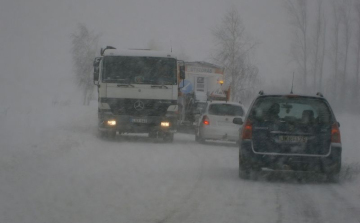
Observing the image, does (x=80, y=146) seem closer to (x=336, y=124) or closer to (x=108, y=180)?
(x=108, y=180)

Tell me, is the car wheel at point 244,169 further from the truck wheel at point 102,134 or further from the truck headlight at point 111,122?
the truck wheel at point 102,134

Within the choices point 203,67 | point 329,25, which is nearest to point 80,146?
point 203,67

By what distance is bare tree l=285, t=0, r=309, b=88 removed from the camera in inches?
2040

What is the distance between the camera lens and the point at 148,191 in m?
9.28

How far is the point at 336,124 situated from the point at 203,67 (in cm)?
2601

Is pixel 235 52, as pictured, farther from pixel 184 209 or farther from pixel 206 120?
pixel 184 209

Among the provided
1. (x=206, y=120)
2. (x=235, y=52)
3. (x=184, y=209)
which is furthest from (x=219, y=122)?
(x=235, y=52)

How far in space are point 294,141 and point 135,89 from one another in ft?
32.6

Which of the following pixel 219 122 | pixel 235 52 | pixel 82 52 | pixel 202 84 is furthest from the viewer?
pixel 82 52

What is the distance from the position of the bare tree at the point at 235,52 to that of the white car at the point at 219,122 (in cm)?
3421

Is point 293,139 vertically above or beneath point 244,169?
above

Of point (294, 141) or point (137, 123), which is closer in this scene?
point (294, 141)

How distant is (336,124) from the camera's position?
11.0 meters

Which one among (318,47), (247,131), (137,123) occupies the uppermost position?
(318,47)
